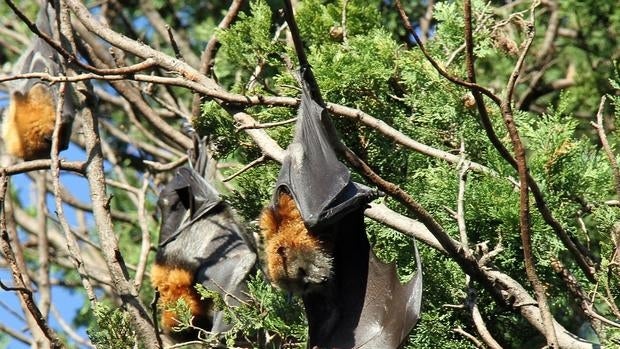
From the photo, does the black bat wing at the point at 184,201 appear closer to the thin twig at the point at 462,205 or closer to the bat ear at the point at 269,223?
the bat ear at the point at 269,223

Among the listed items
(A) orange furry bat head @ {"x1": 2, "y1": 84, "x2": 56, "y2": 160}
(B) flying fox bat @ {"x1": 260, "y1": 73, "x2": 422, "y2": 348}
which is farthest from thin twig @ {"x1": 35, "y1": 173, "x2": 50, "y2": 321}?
(B) flying fox bat @ {"x1": 260, "y1": 73, "x2": 422, "y2": 348}

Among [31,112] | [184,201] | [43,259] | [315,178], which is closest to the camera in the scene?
[315,178]

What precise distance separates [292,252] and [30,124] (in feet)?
17.8

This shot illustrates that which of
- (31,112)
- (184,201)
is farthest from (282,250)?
(31,112)

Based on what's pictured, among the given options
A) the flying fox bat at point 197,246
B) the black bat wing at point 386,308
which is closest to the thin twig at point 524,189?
the black bat wing at point 386,308

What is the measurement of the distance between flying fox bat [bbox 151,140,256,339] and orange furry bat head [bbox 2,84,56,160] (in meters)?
2.44

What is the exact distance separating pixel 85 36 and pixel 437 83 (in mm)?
3648

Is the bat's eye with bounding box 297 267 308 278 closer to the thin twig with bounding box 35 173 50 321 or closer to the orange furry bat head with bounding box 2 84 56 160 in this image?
the thin twig with bounding box 35 173 50 321

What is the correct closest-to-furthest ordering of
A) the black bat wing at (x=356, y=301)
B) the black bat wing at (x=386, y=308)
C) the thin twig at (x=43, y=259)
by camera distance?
1. the black bat wing at (x=386, y=308)
2. the black bat wing at (x=356, y=301)
3. the thin twig at (x=43, y=259)

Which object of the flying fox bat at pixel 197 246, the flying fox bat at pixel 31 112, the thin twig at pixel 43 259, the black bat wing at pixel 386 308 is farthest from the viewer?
the flying fox bat at pixel 31 112

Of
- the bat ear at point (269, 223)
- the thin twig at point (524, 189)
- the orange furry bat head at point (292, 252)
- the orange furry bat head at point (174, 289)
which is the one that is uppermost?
the orange furry bat head at point (174, 289)

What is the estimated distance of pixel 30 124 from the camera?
1062cm

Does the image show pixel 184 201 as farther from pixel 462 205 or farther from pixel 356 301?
pixel 462 205

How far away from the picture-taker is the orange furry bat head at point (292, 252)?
5.98 m
